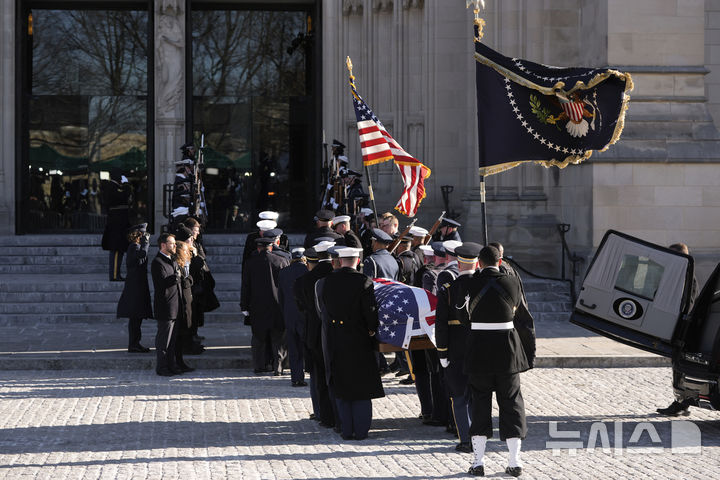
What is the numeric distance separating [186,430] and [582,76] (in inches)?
222

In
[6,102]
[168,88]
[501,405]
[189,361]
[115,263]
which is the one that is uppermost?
[168,88]

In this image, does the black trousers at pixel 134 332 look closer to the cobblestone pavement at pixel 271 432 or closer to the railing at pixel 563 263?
the cobblestone pavement at pixel 271 432

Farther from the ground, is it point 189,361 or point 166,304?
point 166,304

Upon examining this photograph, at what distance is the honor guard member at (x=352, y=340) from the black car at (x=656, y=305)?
223 cm

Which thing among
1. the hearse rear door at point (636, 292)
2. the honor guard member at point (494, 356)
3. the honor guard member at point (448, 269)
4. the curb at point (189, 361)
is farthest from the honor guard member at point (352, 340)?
the curb at point (189, 361)

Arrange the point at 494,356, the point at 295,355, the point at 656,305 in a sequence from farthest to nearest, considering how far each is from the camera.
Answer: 1. the point at 295,355
2. the point at 656,305
3. the point at 494,356

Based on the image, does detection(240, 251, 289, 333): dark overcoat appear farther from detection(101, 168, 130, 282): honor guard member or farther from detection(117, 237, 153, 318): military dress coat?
detection(101, 168, 130, 282): honor guard member

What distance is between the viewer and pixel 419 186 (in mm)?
13641

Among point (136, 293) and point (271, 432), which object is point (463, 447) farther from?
point (136, 293)

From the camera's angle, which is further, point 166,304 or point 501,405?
point 166,304

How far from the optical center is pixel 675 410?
32.9 feet

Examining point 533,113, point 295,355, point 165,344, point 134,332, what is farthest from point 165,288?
point 533,113

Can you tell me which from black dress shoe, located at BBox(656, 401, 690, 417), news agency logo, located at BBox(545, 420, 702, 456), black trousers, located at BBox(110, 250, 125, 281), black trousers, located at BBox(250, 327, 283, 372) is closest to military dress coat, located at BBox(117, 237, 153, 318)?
black trousers, located at BBox(250, 327, 283, 372)

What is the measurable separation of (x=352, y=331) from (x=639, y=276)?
2589 millimetres
